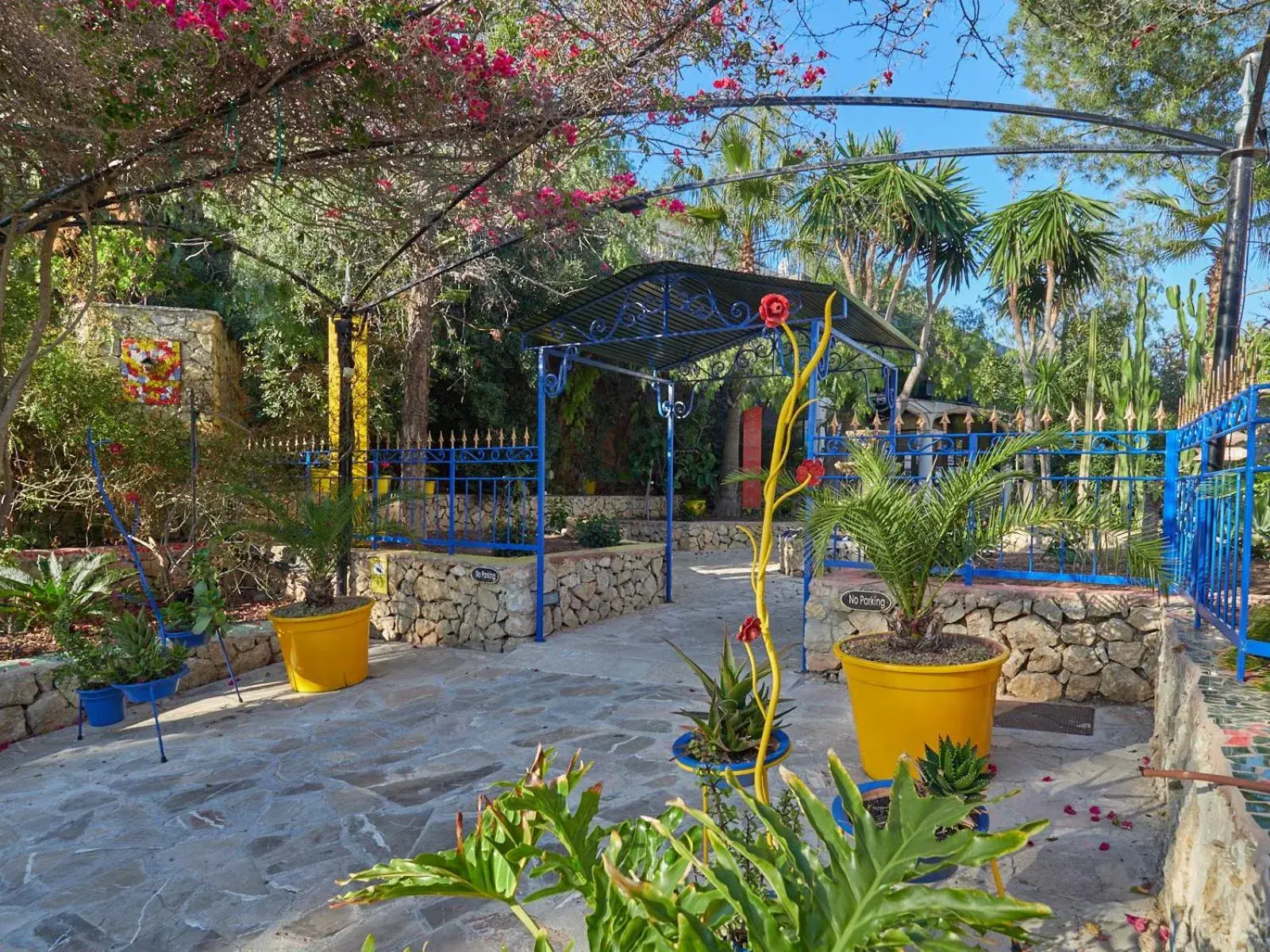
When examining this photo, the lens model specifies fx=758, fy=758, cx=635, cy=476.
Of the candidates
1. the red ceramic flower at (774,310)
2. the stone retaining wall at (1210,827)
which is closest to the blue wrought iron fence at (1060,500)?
the stone retaining wall at (1210,827)

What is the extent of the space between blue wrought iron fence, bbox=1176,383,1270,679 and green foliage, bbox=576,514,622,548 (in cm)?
516

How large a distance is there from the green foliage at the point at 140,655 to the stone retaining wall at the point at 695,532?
9241 millimetres

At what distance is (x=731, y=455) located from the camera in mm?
15508

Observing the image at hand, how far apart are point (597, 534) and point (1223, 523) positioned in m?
5.82

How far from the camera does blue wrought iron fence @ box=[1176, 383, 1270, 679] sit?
2.38 meters

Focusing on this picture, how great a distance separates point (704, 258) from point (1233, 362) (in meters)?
11.7

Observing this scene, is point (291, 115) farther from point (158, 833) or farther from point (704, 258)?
point (704, 258)

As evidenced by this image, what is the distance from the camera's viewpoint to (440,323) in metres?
11.1

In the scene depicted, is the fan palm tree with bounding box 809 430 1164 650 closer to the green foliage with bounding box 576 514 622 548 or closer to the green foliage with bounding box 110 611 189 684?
the green foliage with bounding box 110 611 189 684

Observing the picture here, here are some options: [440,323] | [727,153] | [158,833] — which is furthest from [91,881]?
[727,153]

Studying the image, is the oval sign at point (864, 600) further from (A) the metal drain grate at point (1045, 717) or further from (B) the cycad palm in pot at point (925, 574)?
(B) the cycad palm in pot at point (925, 574)

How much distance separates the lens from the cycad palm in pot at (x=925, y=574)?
3.38 meters

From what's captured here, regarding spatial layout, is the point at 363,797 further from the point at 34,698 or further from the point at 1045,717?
the point at 1045,717

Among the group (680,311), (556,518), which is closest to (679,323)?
(680,311)
